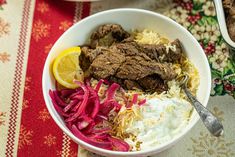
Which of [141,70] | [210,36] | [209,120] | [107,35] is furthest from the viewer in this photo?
[210,36]

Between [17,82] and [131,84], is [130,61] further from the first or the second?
[17,82]

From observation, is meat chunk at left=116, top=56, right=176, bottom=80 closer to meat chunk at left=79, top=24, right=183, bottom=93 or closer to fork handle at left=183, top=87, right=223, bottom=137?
Result: meat chunk at left=79, top=24, right=183, bottom=93

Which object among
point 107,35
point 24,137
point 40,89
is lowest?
point 24,137

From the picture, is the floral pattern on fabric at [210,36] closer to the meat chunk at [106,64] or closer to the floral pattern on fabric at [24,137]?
the meat chunk at [106,64]

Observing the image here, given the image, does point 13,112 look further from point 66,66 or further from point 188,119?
point 188,119

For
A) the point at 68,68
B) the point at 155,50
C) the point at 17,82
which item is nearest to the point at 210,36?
the point at 155,50

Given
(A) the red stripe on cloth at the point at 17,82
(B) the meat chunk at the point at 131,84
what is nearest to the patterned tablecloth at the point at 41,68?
(A) the red stripe on cloth at the point at 17,82

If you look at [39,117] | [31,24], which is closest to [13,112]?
[39,117]
